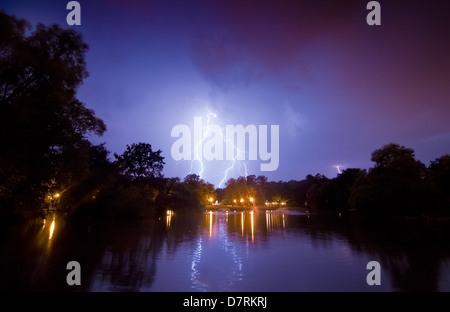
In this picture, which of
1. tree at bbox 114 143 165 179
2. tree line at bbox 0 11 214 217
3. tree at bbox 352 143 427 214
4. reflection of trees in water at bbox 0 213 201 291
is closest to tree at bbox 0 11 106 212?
tree line at bbox 0 11 214 217

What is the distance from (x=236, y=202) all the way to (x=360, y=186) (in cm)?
6887

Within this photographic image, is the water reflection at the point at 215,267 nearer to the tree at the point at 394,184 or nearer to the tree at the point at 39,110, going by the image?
the tree at the point at 39,110

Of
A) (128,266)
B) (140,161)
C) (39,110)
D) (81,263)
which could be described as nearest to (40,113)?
(39,110)

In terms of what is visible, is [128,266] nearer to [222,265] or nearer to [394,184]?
[222,265]

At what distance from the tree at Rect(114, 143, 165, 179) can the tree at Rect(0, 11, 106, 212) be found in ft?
79.3

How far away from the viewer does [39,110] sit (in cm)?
1291

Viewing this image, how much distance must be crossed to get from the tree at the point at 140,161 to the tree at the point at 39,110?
79.3 feet

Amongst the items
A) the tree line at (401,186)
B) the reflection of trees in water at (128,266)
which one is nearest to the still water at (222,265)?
the reflection of trees in water at (128,266)

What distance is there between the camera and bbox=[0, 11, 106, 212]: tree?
497 inches

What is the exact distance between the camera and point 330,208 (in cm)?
6700

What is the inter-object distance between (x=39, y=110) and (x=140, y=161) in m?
28.9

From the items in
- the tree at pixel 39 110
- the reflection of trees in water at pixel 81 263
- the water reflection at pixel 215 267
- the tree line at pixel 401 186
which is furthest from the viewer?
the tree line at pixel 401 186

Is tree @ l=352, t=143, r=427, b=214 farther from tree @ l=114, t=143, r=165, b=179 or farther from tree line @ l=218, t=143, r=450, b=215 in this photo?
tree @ l=114, t=143, r=165, b=179

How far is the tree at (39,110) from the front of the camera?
1262 cm
